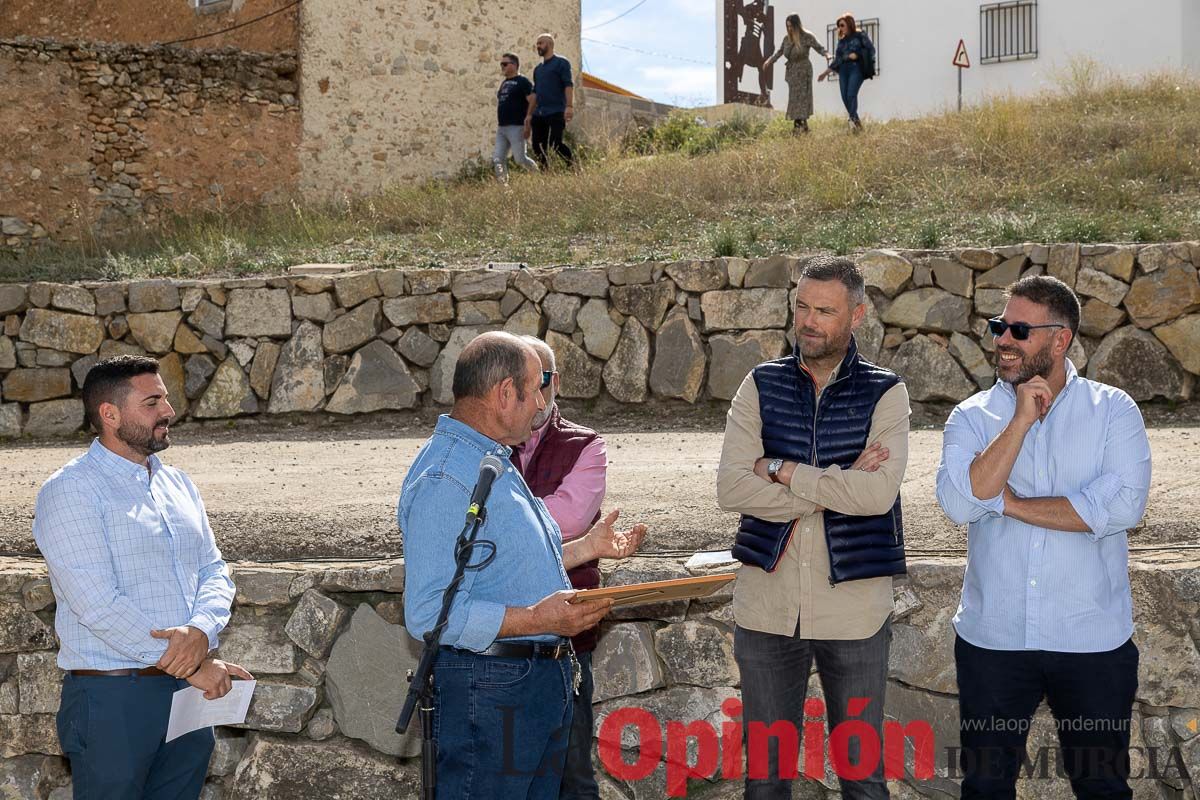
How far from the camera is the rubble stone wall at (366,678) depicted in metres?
4.64

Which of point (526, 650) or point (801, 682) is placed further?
point (801, 682)

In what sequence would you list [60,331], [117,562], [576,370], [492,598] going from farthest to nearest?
[60,331] → [576,370] → [117,562] → [492,598]

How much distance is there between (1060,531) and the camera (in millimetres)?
3668

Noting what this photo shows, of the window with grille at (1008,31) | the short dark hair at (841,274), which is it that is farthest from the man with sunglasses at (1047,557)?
the window with grille at (1008,31)

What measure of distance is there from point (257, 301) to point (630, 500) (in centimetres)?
505

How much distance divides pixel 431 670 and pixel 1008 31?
22.2 m

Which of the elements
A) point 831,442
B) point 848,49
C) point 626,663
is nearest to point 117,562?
point 626,663

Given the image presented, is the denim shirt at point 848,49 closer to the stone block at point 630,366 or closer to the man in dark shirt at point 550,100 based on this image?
the man in dark shirt at point 550,100

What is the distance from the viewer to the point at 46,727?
5000 mm

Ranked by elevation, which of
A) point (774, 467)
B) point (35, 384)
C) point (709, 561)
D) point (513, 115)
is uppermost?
point (513, 115)

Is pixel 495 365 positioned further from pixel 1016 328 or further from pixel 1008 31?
pixel 1008 31

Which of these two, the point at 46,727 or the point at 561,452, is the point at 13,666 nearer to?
the point at 46,727

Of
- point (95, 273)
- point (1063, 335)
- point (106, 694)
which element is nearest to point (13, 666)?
point (106, 694)

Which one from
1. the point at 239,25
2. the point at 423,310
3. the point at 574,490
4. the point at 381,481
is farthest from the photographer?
the point at 239,25
